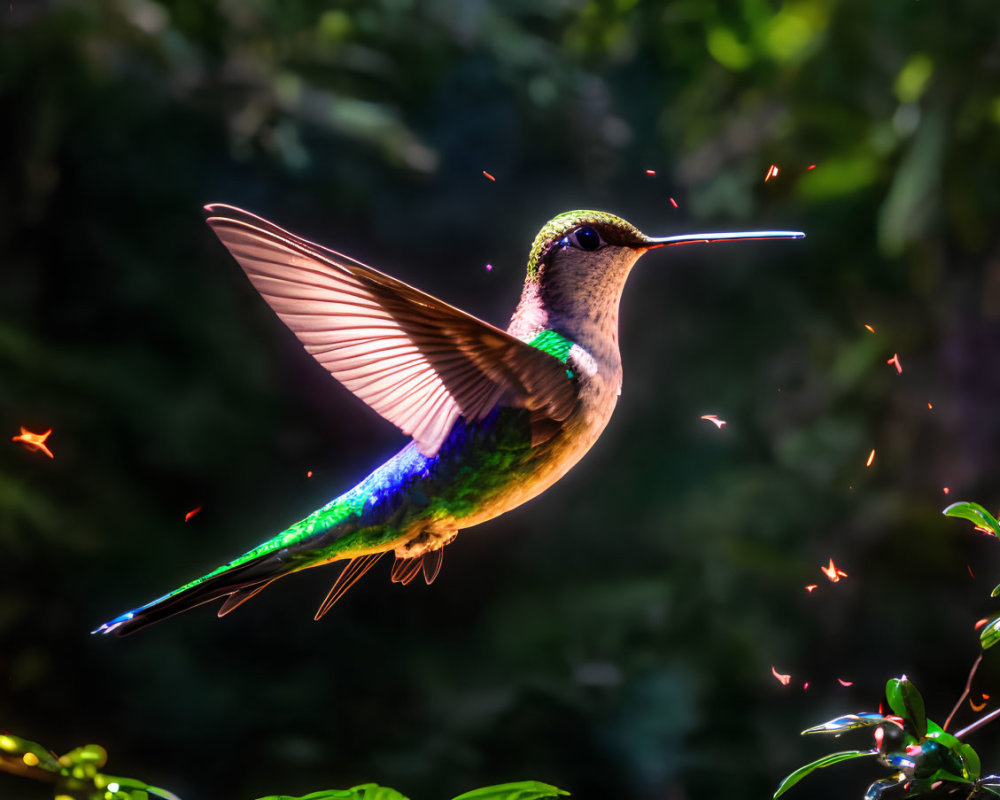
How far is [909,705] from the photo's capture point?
674 mm

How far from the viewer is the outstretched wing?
0.53m

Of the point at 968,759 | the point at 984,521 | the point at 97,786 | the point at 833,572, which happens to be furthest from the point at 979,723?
the point at 833,572

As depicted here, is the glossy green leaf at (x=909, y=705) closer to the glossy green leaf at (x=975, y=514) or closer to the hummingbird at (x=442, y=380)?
the glossy green leaf at (x=975, y=514)

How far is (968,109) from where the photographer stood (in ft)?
5.90

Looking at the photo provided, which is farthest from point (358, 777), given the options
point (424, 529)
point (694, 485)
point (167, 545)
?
point (424, 529)

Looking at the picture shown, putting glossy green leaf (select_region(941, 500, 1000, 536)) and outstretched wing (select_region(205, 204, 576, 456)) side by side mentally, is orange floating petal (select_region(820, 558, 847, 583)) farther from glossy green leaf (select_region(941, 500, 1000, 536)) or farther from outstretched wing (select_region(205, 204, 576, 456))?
outstretched wing (select_region(205, 204, 576, 456))

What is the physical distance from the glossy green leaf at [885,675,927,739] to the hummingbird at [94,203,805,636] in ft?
0.93

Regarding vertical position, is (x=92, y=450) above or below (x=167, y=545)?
above

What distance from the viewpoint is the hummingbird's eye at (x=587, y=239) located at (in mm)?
683

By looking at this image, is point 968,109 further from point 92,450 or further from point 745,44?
point 92,450

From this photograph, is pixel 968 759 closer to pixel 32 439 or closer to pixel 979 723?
pixel 979 723

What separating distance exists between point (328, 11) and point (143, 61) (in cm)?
41

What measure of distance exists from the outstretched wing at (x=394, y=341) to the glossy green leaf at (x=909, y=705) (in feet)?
1.03

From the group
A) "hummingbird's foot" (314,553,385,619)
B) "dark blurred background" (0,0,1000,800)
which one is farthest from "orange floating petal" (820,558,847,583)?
"hummingbird's foot" (314,553,385,619)
